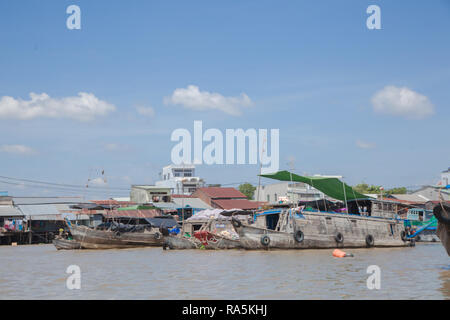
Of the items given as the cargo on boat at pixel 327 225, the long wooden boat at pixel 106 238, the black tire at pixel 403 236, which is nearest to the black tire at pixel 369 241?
the cargo on boat at pixel 327 225

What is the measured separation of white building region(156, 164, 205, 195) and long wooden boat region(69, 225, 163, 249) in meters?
26.5

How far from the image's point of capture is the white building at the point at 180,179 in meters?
61.2

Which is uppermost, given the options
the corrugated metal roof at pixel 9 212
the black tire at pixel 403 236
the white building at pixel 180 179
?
the white building at pixel 180 179

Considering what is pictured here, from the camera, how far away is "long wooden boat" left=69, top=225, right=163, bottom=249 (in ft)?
A: 102

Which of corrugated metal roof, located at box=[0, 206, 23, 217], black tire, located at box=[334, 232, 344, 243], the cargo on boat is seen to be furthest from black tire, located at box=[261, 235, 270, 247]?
corrugated metal roof, located at box=[0, 206, 23, 217]

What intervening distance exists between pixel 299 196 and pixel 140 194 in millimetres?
16552

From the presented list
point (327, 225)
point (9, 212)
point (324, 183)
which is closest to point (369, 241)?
point (327, 225)

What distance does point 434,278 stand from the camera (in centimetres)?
1304

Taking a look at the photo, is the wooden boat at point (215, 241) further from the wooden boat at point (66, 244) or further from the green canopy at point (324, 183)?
the wooden boat at point (66, 244)

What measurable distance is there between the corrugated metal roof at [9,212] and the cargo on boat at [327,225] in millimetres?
25736

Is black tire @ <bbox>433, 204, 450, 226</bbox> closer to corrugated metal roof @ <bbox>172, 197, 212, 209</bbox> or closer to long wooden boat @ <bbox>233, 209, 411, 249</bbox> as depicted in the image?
long wooden boat @ <bbox>233, 209, 411, 249</bbox>
